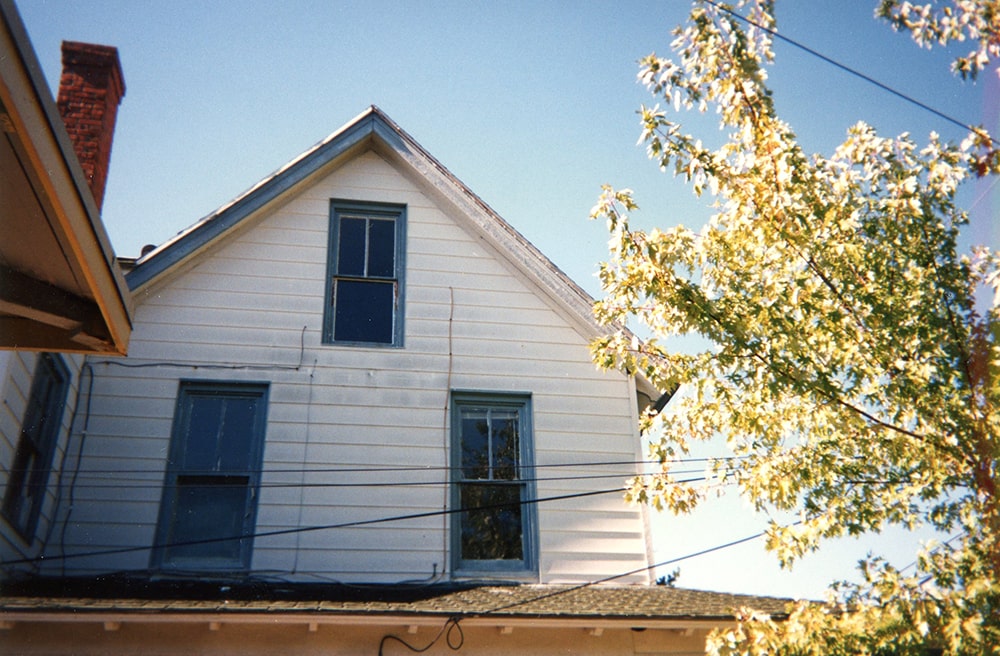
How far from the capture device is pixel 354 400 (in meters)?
9.58

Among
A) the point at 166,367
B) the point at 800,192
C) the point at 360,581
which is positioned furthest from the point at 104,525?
the point at 800,192

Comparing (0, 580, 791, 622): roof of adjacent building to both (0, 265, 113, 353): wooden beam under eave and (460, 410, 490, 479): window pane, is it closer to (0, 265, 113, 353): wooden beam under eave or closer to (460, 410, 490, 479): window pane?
(460, 410, 490, 479): window pane

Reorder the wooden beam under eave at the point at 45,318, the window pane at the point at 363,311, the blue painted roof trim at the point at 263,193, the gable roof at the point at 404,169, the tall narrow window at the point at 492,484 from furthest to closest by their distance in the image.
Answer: the window pane at the point at 363,311
the gable roof at the point at 404,169
the blue painted roof trim at the point at 263,193
the tall narrow window at the point at 492,484
the wooden beam under eave at the point at 45,318

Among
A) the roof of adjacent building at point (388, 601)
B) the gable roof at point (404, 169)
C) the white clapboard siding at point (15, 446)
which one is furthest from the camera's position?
the gable roof at point (404, 169)

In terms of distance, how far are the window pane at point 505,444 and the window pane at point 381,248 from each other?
219 cm

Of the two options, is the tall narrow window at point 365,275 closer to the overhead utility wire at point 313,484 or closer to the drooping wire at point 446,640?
the overhead utility wire at point 313,484

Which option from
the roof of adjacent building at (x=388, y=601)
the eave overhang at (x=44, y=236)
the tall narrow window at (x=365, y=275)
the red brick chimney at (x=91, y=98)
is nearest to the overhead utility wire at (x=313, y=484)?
the roof of adjacent building at (x=388, y=601)

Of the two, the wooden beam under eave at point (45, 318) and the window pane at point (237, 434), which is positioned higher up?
the window pane at point (237, 434)

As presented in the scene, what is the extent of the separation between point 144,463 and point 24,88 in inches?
241

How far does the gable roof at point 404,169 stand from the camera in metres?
9.88

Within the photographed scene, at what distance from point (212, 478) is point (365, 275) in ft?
9.58

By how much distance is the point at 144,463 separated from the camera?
29.4 ft

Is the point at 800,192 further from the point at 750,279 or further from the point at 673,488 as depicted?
the point at 673,488

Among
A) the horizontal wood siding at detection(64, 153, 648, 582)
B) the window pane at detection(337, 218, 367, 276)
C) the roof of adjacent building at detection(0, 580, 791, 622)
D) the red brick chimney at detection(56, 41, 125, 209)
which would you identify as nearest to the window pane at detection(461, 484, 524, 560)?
the horizontal wood siding at detection(64, 153, 648, 582)
